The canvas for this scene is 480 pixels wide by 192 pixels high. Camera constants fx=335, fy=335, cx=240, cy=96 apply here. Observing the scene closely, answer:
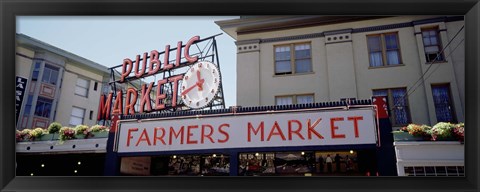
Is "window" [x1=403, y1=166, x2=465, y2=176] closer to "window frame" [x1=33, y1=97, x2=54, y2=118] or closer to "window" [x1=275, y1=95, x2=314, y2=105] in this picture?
"window" [x1=275, y1=95, x2=314, y2=105]

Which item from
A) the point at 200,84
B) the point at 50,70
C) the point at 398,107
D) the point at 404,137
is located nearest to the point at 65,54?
the point at 50,70

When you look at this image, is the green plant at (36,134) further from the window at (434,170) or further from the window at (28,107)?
the window at (434,170)

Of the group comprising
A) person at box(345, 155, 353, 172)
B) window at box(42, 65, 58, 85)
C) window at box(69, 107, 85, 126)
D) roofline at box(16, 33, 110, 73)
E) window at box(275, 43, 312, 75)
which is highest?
roofline at box(16, 33, 110, 73)

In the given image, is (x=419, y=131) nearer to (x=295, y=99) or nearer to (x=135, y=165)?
(x=295, y=99)

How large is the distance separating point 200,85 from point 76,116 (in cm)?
1242

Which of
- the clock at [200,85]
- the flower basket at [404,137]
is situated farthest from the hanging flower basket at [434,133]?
the clock at [200,85]

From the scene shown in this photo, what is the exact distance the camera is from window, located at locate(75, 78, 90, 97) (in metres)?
21.5

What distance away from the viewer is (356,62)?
1295 cm

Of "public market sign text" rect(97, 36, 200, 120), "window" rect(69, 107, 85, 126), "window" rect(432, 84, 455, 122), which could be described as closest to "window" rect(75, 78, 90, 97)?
"window" rect(69, 107, 85, 126)

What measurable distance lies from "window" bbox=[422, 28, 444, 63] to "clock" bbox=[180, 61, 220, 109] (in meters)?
7.81

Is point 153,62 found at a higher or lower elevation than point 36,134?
higher
